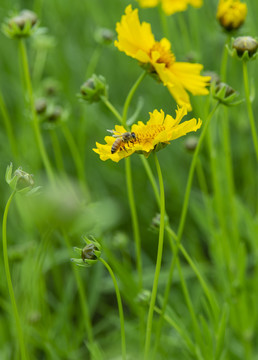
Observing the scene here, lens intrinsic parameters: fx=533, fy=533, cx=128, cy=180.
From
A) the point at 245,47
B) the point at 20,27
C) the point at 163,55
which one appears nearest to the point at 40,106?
the point at 20,27

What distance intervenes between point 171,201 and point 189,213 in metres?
0.05

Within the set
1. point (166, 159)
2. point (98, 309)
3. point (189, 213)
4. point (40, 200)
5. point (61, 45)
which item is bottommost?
point (98, 309)

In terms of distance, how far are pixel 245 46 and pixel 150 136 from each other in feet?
0.62

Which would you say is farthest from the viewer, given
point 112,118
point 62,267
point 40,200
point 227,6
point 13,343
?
point 112,118

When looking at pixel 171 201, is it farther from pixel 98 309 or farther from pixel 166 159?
pixel 98 309

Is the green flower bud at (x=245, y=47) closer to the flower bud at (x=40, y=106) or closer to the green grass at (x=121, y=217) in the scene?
the green grass at (x=121, y=217)

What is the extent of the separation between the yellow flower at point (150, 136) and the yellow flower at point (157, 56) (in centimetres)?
11

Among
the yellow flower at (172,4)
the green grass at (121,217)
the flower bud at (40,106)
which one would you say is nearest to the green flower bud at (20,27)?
the green grass at (121,217)

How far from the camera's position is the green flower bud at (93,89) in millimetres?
Answer: 656

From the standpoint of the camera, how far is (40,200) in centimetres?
39

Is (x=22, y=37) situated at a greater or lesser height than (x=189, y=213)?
greater

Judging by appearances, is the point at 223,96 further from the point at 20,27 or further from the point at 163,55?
the point at 20,27

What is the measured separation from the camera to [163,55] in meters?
0.66

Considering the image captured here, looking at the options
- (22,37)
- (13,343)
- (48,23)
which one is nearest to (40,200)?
(22,37)
